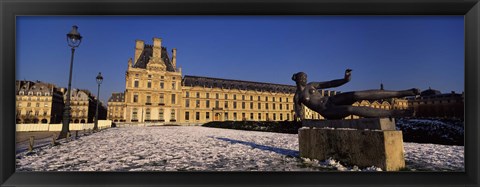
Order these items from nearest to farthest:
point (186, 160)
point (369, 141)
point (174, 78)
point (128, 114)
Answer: point (369, 141), point (186, 160), point (128, 114), point (174, 78)

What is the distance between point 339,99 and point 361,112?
1.50 feet

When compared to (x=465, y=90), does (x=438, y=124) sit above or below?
below

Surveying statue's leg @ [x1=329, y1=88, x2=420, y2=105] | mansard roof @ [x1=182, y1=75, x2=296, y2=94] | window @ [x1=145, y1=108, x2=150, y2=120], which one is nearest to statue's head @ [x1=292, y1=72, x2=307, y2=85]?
statue's leg @ [x1=329, y1=88, x2=420, y2=105]

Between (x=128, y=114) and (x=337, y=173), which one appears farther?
(x=128, y=114)

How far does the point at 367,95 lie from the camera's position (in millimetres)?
4000

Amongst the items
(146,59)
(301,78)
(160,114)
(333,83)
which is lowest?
(160,114)

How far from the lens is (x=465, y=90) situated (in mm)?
3631

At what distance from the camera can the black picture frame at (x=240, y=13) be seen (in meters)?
3.44

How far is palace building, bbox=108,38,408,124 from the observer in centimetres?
3142

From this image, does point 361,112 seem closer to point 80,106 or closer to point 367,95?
point 367,95

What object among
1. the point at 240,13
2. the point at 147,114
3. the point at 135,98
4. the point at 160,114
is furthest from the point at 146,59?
the point at 240,13
